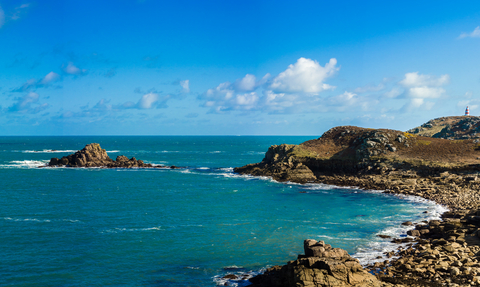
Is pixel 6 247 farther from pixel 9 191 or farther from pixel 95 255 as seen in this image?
pixel 9 191

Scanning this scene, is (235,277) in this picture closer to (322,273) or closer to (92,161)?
(322,273)

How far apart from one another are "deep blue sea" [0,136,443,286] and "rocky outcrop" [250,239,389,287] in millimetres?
5014

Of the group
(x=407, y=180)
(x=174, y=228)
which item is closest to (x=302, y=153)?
(x=407, y=180)

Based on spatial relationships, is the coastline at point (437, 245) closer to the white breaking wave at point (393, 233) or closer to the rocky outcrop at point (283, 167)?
the white breaking wave at point (393, 233)

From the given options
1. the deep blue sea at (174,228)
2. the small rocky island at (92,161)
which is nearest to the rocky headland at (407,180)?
the deep blue sea at (174,228)

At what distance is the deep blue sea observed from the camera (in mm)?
29250

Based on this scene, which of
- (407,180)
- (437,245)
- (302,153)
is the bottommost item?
(437,245)

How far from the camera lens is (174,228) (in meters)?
41.8

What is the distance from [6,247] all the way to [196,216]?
22650 millimetres

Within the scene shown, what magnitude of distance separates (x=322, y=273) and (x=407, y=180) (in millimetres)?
54619

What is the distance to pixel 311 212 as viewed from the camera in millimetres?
49938

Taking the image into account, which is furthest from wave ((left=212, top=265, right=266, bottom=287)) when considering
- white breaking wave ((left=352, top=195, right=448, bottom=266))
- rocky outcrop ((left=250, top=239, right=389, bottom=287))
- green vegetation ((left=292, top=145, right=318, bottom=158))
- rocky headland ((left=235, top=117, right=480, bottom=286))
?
green vegetation ((left=292, top=145, right=318, bottom=158))

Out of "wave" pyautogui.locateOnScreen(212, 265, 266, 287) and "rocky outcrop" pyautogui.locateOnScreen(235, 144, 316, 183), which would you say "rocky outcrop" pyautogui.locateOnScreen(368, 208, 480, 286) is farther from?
"rocky outcrop" pyautogui.locateOnScreen(235, 144, 316, 183)

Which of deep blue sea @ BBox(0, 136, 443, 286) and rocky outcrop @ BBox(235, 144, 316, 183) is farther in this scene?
rocky outcrop @ BBox(235, 144, 316, 183)
